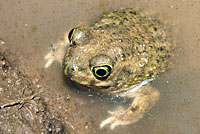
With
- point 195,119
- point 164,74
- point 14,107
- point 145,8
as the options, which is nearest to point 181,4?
point 145,8

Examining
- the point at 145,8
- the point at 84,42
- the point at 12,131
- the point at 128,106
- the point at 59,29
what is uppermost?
the point at 145,8

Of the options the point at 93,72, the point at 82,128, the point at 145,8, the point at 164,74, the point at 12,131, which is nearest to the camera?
the point at 12,131

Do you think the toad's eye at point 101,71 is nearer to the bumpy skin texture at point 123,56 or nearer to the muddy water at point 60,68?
the bumpy skin texture at point 123,56

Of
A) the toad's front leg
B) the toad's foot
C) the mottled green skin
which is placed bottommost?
the toad's front leg

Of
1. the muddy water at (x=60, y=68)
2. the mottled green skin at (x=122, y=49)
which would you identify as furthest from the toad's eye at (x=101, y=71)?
the muddy water at (x=60, y=68)

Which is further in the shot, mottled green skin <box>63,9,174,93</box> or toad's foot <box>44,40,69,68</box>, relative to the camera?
toad's foot <box>44,40,69,68</box>

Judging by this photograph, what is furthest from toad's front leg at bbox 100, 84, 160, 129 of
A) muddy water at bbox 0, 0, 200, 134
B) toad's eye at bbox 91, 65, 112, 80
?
toad's eye at bbox 91, 65, 112, 80

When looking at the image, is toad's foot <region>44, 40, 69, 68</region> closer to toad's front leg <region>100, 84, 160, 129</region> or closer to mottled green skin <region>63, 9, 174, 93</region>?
mottled green skin <region>63, 9, 174, 93</region>

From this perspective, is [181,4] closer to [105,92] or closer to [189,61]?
[189,61]
